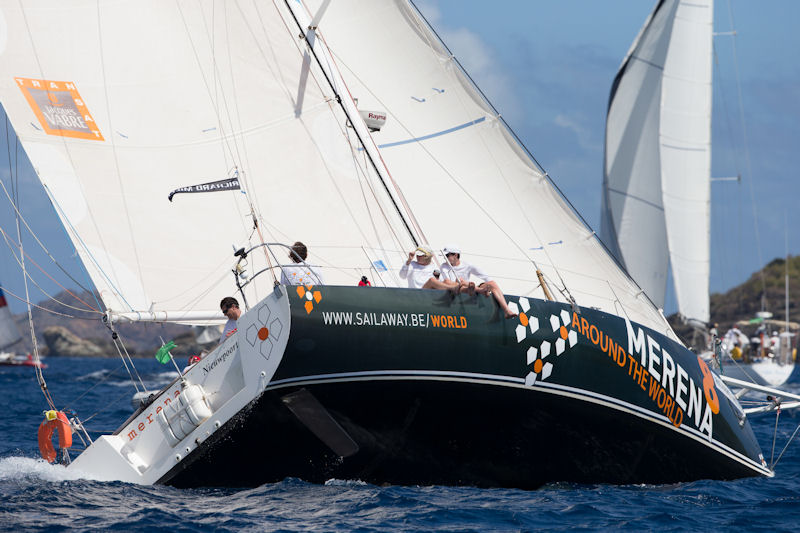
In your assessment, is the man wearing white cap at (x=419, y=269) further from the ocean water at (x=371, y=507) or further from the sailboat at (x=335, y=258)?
the ocean water at (x=371, y=507)

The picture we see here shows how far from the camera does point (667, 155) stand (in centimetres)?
3084

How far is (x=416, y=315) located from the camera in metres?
8.05

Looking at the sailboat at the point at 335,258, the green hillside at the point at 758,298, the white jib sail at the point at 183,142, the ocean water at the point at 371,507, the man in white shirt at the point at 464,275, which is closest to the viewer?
the ocean water at the point at 371,507

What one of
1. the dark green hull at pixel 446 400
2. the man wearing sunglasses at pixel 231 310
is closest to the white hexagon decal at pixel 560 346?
the dark green hull at pixel 446 400

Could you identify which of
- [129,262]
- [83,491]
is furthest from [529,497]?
[129,262]

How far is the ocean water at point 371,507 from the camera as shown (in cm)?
715

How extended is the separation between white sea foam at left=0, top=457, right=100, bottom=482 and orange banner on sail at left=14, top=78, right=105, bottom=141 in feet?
12.2

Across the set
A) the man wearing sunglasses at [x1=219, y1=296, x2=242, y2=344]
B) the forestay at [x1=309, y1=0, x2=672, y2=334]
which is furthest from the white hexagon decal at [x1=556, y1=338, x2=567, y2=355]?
the man wearing sunglasses at [x1=219, y1=296, x2=242, y2=344]

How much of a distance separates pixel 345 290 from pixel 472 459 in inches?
76.4

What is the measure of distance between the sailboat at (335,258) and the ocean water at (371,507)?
228 mm

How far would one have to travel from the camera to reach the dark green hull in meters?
7.90

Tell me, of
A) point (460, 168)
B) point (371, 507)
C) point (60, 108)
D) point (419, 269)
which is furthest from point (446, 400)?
point (60, 108)

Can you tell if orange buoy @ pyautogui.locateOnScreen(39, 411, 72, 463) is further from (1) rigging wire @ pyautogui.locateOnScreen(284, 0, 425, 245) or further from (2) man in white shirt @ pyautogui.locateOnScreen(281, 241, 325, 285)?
(1) rigging wire @ pyautogui.locateOnScreen(284, 0, 425, 245)

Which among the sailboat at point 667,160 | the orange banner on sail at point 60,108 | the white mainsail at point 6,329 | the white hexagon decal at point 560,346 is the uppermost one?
the sailboat at point 667,160
